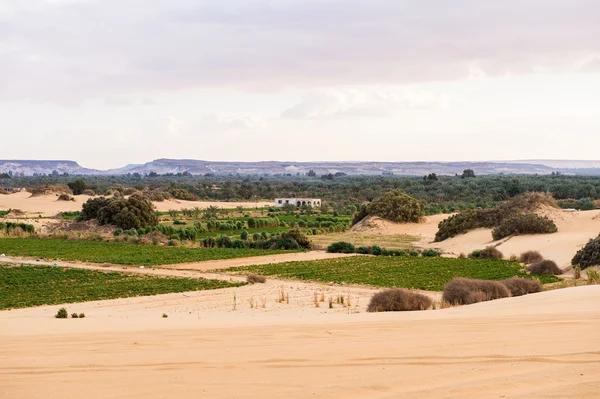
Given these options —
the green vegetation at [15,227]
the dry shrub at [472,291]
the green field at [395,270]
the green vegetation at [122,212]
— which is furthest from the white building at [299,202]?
the dry shrub at [472,291]

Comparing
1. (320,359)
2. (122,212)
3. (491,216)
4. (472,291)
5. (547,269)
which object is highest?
(320,359)

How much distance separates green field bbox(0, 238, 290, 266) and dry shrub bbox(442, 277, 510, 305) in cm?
2002

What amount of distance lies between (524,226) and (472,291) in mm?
27703

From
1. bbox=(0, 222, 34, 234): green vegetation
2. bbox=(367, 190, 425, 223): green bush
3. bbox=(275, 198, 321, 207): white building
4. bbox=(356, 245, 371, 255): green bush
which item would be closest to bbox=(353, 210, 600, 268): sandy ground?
bbox=(367, 190, 425, 223): green bush

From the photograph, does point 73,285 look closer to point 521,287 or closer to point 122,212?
point 521,287

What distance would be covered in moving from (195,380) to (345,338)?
3140 mm

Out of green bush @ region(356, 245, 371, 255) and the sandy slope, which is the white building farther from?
the sandy slope

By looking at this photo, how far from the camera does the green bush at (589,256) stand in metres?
27.8

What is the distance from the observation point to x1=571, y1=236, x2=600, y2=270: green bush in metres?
27.8

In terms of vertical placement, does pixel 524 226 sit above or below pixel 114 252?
above

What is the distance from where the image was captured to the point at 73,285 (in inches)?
1043

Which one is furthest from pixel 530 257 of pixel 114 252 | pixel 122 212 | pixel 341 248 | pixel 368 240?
pixel 122 212

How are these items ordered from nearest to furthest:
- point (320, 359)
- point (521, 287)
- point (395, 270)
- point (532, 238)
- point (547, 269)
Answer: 1. point (320, 359)
2. point (521, 287)
3. point (547, 269)
4. point (395, 270)
5. point (532, 238)

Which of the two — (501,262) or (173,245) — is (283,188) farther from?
(501,262)
